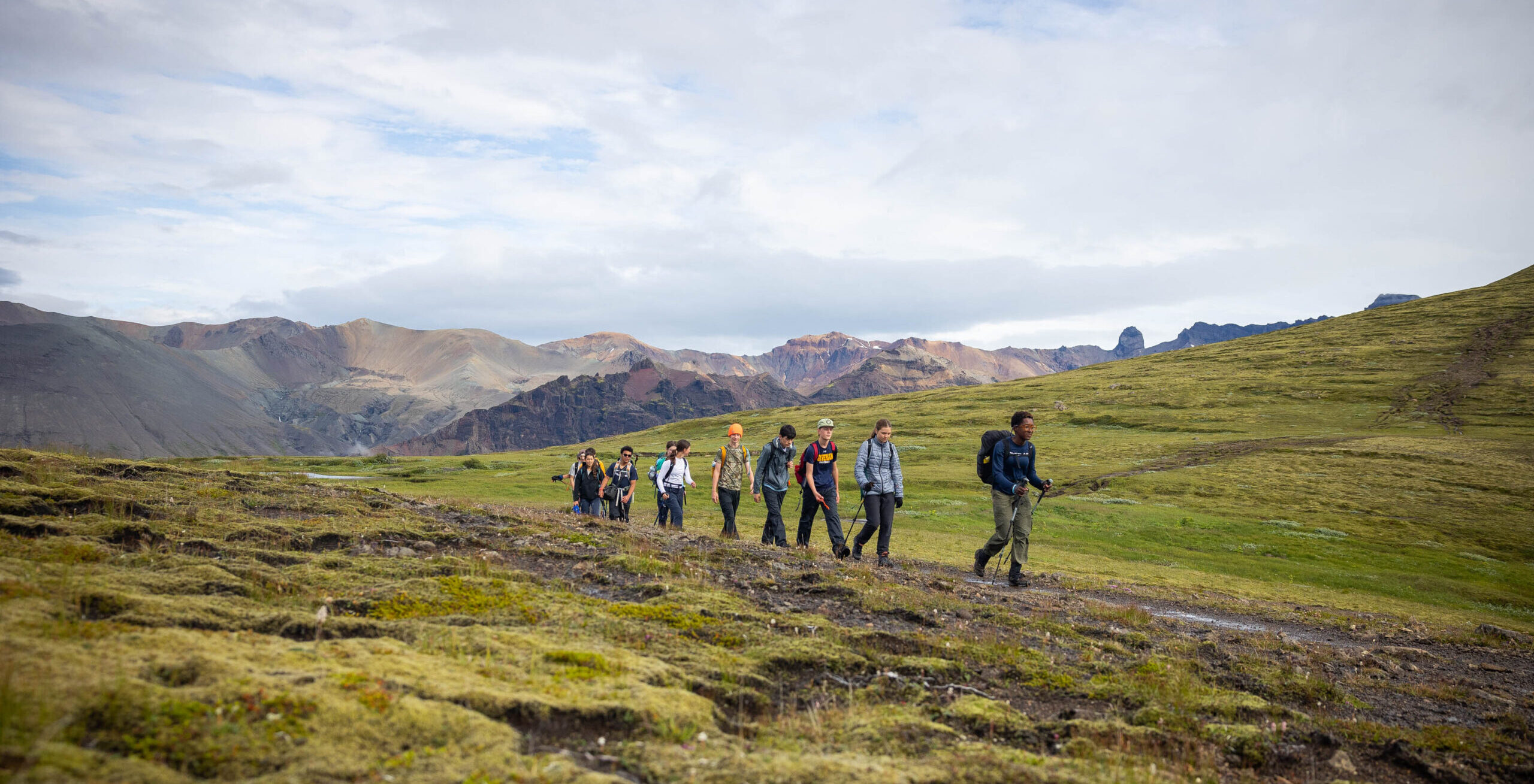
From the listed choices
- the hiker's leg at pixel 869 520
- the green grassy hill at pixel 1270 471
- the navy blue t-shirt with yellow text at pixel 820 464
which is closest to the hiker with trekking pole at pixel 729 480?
the navy blue t-shirt with yellow text at pixel 820 464

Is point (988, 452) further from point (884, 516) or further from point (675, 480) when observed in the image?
point (675, 480)

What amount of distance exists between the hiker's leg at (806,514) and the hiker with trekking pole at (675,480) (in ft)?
14.0

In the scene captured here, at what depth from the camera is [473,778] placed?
4.34 meters

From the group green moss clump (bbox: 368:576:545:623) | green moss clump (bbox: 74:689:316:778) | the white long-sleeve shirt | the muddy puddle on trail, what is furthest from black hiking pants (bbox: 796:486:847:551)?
green moss clump (bbox: 74:689:316:778)

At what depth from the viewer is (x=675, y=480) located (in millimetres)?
22328

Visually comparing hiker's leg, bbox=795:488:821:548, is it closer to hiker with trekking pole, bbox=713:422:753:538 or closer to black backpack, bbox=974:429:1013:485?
hiker with trekking pole, bbox=713:422:753:538

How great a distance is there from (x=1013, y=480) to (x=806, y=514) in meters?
5.45

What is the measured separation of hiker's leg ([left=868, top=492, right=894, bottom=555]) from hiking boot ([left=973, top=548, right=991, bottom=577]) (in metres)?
2.37

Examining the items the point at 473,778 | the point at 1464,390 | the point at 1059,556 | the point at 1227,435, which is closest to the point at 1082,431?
the point at 1227,435

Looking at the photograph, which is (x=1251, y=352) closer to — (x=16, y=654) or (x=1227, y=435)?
(x=1227, y=435)

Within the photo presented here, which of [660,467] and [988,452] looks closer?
[988,452]

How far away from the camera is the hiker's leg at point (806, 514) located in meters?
18.3

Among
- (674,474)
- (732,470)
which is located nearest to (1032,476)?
(732,470)

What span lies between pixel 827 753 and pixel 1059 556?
80.0ft
